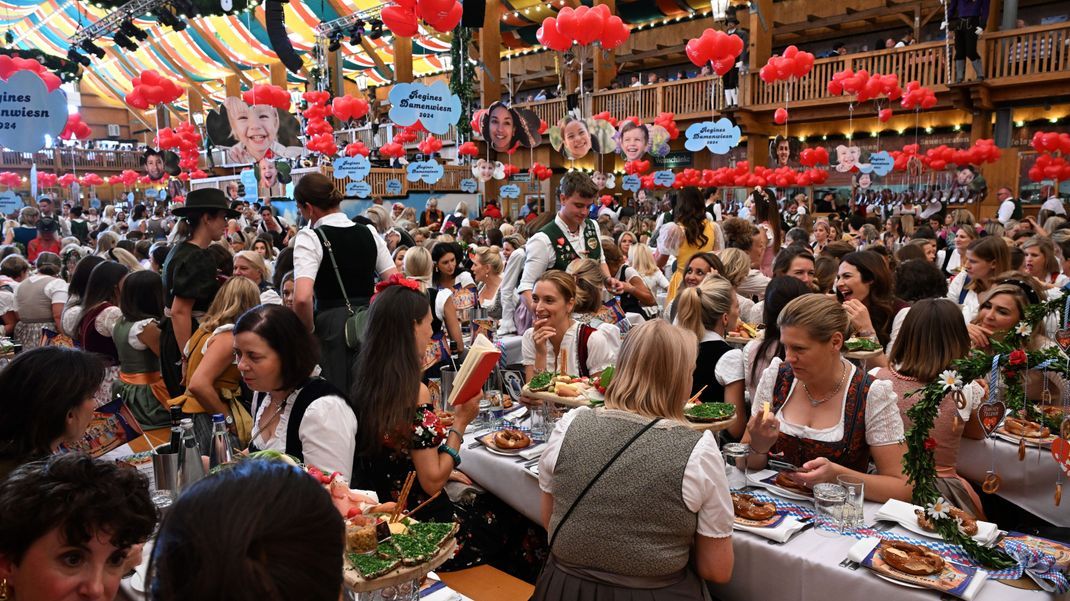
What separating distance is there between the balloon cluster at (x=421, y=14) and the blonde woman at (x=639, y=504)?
20.7 feet

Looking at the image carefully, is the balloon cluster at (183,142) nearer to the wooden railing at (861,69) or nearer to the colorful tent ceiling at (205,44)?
the colorful tent ceiling at (205,44)

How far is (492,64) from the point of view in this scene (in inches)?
754

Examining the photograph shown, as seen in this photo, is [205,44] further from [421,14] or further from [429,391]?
[429,391]

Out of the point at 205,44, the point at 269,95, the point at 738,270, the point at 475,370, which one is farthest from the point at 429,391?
the point at 205,44

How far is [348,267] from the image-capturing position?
375 cm

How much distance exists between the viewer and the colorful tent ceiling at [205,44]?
70.0 ft

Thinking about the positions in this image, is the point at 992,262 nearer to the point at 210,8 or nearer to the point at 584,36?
the point at 584,36

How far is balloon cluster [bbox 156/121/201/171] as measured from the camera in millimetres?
17859

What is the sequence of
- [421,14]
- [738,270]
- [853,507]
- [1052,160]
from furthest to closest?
[1052,160], [421,14], [738,270], [853,507]

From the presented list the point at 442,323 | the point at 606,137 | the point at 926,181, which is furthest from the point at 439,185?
the point at 442,323

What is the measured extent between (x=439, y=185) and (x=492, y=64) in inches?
169

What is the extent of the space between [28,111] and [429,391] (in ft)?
18.9

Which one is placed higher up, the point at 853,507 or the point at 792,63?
the point at 792,63

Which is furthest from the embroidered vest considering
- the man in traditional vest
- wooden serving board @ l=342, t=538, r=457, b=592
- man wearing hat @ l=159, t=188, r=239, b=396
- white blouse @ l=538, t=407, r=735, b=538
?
wooden serving board @ l=342, t=538, r=457, b=592
